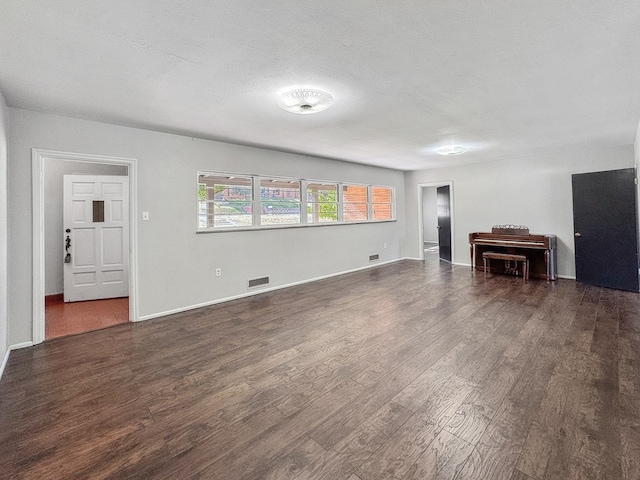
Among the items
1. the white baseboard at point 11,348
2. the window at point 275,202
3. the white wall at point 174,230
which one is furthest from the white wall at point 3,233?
the window at point 275,202

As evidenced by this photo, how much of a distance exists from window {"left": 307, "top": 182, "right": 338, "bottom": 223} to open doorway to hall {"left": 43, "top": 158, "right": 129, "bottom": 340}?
3.15 meters

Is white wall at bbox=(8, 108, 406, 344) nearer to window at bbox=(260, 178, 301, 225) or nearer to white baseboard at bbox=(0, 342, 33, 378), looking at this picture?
white baseboard at bbox=(0, 342, 33, 378)

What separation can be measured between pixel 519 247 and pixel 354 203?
3.33 metres

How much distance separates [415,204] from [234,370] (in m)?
6.59

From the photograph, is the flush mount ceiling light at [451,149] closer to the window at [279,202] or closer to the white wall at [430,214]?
the window at [279,202]

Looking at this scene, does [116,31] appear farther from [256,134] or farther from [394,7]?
[256,134]

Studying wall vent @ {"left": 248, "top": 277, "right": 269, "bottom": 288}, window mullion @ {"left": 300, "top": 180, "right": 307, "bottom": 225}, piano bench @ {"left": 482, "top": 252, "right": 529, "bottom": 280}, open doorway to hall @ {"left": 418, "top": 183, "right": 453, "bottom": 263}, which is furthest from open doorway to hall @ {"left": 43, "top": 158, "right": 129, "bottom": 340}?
open doorway to hall @ {"left": 418, "top": 183, "right": 453, "bottom": 263}

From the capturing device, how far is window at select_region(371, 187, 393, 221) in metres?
7.26

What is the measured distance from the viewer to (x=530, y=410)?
6.04 ft

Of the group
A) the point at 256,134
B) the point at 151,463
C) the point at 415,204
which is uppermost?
the point at 256,134

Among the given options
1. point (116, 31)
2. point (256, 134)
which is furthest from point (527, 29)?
point (256, 134)

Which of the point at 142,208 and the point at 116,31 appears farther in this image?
Result: the point at 142,208

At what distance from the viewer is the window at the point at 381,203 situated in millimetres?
7258

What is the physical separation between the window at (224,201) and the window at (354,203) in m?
2.36
